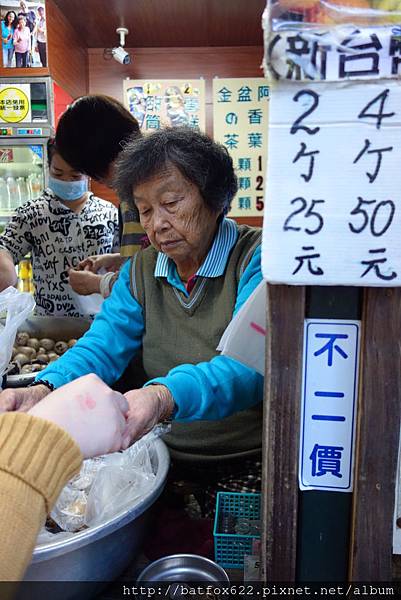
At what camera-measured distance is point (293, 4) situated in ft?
1.85

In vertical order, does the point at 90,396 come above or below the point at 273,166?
below

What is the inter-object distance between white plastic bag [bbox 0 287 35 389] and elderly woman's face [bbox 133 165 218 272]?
0.81 m

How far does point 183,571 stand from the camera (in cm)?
90

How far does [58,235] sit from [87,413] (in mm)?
2745

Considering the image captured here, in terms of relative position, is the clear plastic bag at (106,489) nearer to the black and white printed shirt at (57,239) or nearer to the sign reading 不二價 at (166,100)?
the black and white printed shirt at (57,239)

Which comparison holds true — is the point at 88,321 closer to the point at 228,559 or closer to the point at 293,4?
the point at 228,559

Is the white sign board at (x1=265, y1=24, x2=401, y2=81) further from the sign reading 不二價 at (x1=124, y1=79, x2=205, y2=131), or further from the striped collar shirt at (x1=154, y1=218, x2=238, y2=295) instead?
the sign reading 不二價 at (x1=124, y1=79, x2=205, y2=131)

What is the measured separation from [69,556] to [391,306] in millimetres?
653

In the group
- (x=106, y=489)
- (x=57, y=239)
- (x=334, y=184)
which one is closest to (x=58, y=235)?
(x=57, y=239)

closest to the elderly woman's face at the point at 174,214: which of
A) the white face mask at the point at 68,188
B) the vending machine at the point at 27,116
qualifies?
the white face mask at the point at 68,188

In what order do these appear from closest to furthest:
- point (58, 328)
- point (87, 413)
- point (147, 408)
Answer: point (87, 413), point (147, 408), point (58, 328)

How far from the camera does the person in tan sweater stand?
1.74 ft

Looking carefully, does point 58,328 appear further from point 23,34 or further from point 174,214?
point 23,34

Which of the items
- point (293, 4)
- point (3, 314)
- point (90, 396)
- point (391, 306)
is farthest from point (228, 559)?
point (3, 314)
